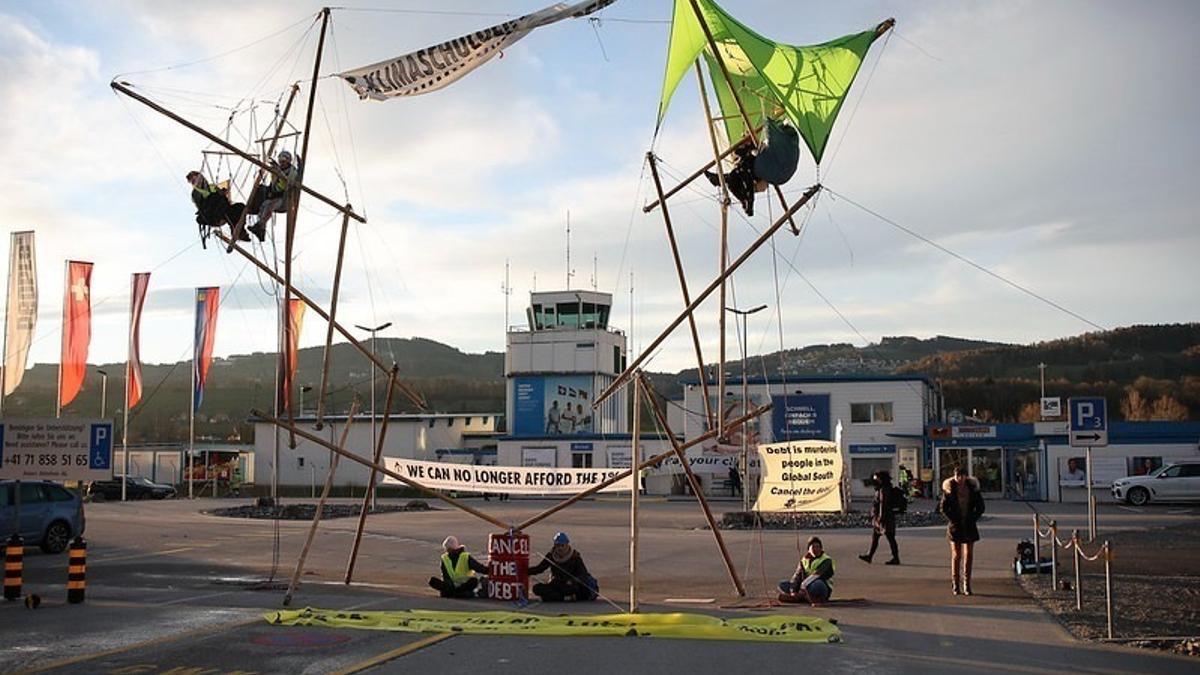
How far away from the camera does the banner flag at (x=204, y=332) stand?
48.1m

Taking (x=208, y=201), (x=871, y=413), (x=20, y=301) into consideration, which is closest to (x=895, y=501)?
(x=208, y=201)

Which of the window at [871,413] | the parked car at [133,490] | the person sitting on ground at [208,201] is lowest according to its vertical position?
the parked car at [133,490]

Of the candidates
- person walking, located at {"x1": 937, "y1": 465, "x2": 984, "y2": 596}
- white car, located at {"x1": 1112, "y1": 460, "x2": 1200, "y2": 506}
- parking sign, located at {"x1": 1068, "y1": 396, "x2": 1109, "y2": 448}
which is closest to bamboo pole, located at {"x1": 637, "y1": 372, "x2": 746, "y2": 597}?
person walking, located at {"x1": 937, "y1": 465, "x2": 984, "y2": 596}

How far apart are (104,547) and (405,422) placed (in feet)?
156

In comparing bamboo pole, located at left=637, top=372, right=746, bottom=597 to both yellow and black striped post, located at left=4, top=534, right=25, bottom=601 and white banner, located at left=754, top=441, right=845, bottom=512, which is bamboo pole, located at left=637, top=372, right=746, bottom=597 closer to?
white banner, located at left=754, top=441, right=845, bottom=512

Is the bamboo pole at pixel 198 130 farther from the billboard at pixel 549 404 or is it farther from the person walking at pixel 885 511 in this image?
the billboard at pixel 549 404

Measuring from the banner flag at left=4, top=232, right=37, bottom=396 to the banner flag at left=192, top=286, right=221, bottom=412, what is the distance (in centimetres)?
1139

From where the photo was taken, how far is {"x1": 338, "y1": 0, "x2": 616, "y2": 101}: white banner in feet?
47.7

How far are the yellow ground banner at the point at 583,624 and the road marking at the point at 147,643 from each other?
1.32 ft

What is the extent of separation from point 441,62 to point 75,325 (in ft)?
103

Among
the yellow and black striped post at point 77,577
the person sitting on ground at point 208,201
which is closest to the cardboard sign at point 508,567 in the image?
the yellow and black striped post at point 77,577

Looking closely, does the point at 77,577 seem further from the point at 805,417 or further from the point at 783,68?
the point at 805,417

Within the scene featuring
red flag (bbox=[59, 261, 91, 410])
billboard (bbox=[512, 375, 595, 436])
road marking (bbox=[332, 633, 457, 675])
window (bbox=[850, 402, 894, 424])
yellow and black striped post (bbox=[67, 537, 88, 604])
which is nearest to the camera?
road marking (bbox=[332, 633, 457, 675])

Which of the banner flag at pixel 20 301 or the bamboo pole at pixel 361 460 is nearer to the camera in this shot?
the bamboo pole at pixel 361 460
